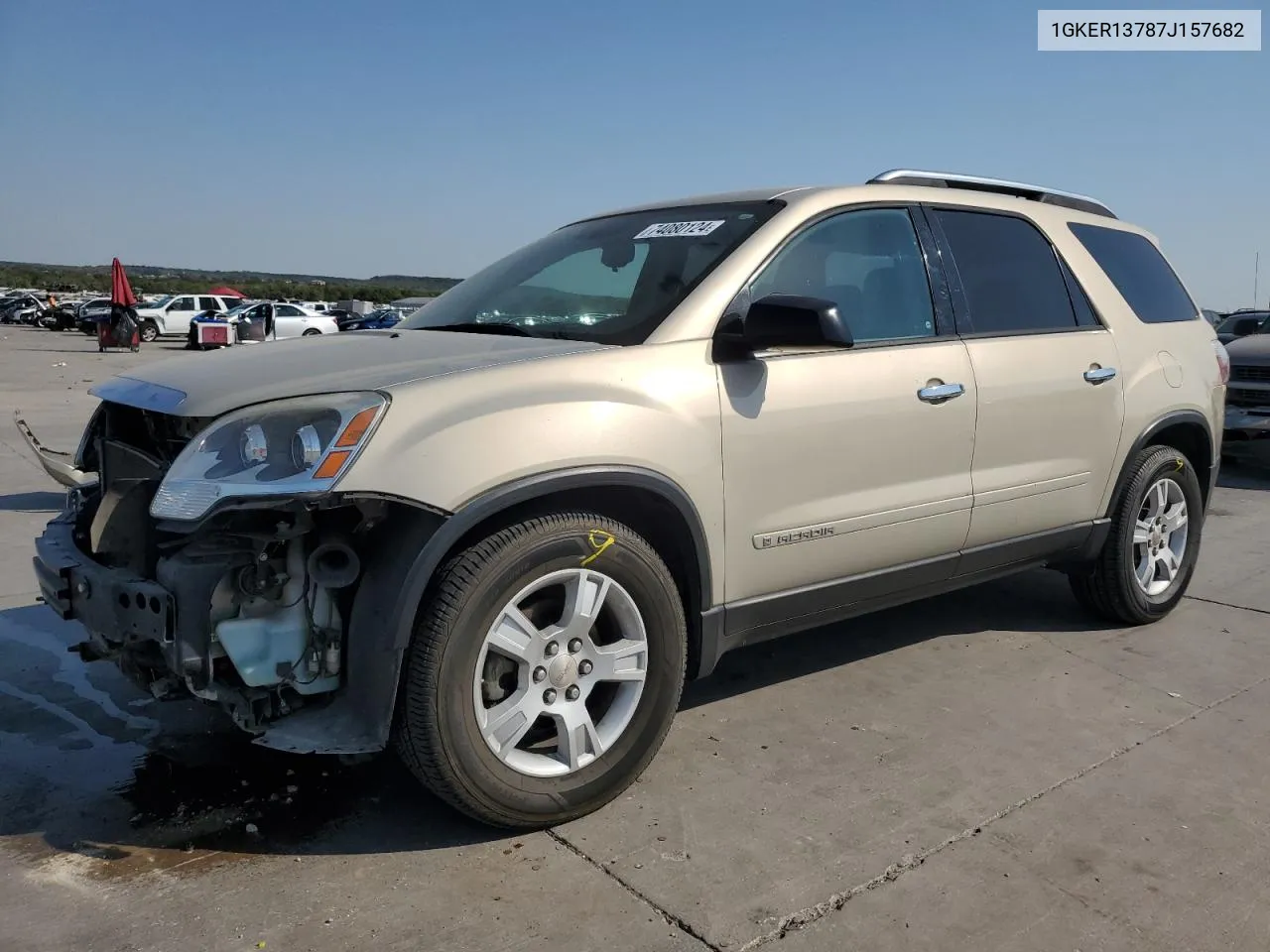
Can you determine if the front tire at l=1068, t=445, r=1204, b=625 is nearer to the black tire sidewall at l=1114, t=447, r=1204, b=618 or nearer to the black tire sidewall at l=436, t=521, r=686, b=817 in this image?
the black tire sidewall at l=1114, t=447, r=1204, b=618

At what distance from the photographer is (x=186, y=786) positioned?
120 inches

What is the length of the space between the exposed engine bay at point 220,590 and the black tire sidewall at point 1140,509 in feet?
10.9

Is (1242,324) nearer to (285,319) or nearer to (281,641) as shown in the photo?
(281,641)

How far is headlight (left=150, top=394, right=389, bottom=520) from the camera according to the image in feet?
7.86

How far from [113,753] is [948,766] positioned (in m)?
2.65

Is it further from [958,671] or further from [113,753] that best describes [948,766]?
[113,753]

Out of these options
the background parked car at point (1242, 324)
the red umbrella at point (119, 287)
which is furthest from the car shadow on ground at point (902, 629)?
the red umbrella at point (119, 287)

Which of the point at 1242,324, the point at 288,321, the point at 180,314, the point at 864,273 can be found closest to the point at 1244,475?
the point at 1242,324

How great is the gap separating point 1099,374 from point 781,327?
191cm

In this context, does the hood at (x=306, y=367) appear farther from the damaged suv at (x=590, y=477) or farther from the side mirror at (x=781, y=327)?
the side mirror at (x=781, y=327)

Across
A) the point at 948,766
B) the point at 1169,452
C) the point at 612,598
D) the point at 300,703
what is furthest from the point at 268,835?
the point at 1169,452

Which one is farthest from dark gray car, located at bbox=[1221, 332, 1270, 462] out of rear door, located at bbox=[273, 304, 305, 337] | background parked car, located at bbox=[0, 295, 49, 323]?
background parked car, located at bbox=[0, 295, 49, 323]

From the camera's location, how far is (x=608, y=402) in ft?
9.16

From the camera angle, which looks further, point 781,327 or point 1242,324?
point 1242,324
